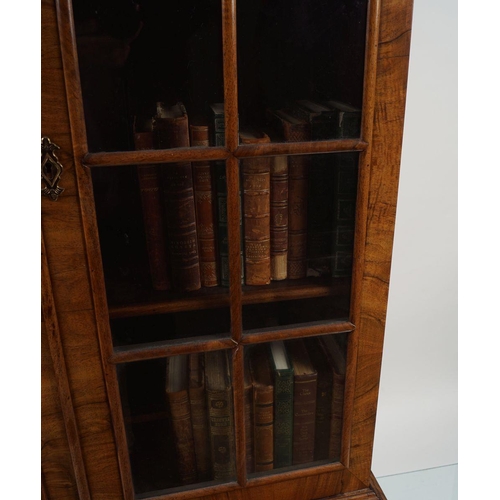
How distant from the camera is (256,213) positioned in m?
0.81

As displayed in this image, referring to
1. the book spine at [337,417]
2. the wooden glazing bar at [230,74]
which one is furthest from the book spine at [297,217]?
the book spine at [337,417]

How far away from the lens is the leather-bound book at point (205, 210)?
0.73 metres

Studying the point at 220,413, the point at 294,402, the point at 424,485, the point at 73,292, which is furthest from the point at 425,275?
the point at 73,292

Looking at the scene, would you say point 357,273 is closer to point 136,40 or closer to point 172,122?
point 172,122

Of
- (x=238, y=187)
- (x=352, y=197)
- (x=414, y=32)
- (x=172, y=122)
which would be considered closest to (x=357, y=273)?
(x=352, y=197)

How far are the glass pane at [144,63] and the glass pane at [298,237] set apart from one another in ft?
0.47

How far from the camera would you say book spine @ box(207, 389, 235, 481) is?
0.90m

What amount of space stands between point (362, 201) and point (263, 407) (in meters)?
0.39

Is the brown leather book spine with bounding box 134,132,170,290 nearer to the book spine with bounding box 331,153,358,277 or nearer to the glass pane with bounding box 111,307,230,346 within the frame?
the glass pane with bounding box 111,307,230,346

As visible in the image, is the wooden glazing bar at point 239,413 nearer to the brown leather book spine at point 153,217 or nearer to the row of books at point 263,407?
the row of books at point 263,407

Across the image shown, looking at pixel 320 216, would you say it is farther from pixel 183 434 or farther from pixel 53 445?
pixel 53 445

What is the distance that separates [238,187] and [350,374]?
1.25 ft

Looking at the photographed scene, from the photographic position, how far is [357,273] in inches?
33.7

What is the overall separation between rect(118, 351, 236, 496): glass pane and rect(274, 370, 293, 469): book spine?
82mm
